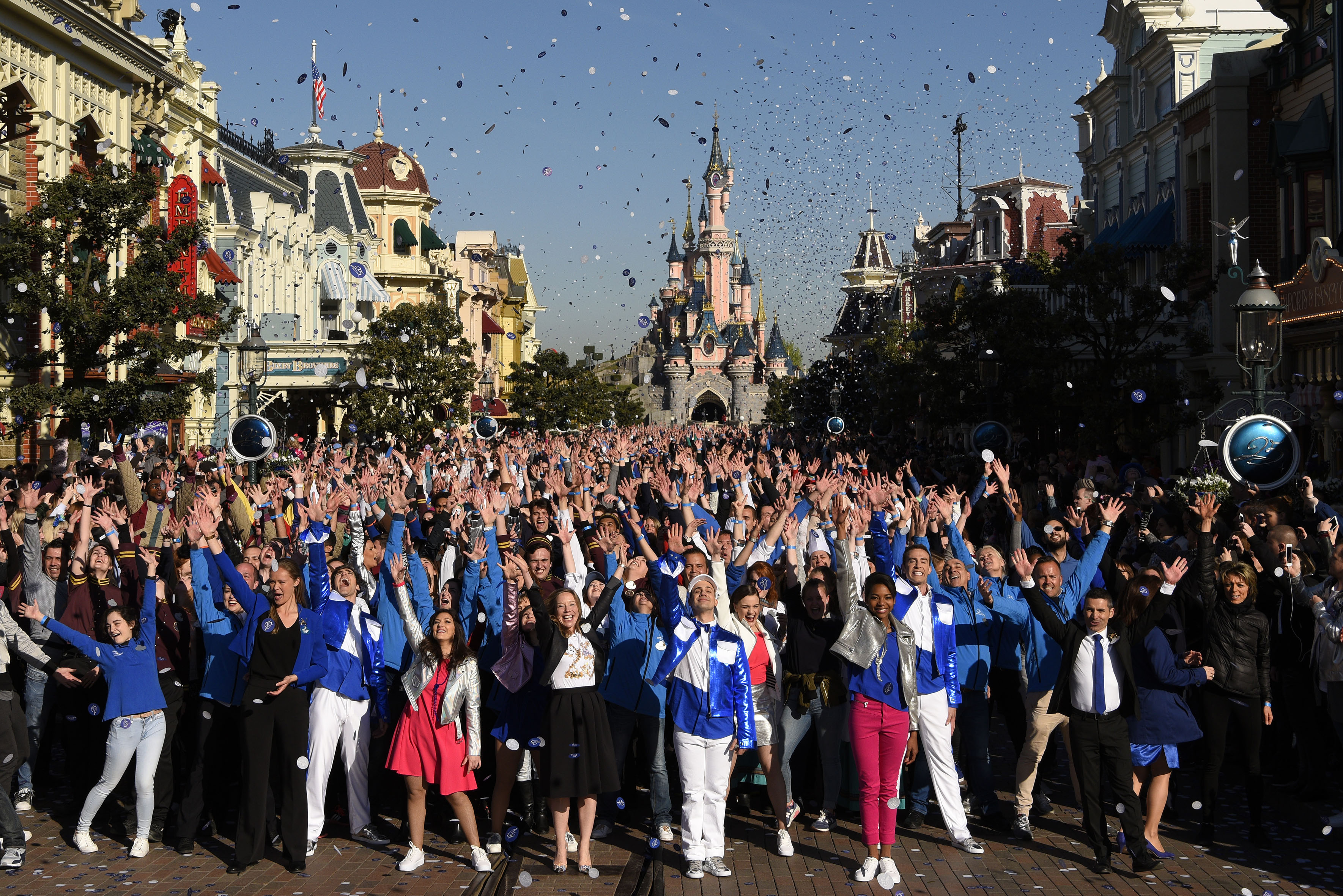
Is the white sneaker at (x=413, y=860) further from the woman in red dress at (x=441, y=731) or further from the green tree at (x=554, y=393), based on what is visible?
the green tree at (x=554, y=393)

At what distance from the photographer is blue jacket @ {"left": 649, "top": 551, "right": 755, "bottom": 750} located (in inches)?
294

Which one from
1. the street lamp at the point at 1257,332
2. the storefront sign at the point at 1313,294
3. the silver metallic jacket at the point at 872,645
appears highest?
the storefront sign at the point at 1313,294

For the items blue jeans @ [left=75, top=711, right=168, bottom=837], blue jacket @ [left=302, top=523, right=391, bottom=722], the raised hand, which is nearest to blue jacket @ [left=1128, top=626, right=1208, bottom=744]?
the raised hand

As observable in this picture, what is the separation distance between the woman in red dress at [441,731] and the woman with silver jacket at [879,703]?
201cm

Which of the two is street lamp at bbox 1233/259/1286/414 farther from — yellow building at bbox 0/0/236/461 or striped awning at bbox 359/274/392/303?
striped awning at bbox 359/274/392/303

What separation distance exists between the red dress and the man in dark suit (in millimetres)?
3258

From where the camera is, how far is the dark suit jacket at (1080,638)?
7.50 m

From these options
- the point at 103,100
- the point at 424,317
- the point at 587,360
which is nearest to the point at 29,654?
the point at 103,100

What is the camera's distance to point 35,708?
344 inches

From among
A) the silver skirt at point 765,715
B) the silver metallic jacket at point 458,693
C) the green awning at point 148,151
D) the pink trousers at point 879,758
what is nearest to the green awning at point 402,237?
the green awning at point 148,151

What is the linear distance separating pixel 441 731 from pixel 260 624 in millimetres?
1158

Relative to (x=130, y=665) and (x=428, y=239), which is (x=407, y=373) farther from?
(x=130, y=665)

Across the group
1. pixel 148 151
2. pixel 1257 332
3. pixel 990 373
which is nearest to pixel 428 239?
pixel 148 151

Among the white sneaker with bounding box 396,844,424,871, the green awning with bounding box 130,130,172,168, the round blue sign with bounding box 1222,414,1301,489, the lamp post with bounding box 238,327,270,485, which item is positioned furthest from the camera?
the green awning with bounding box 130,130,172,168
